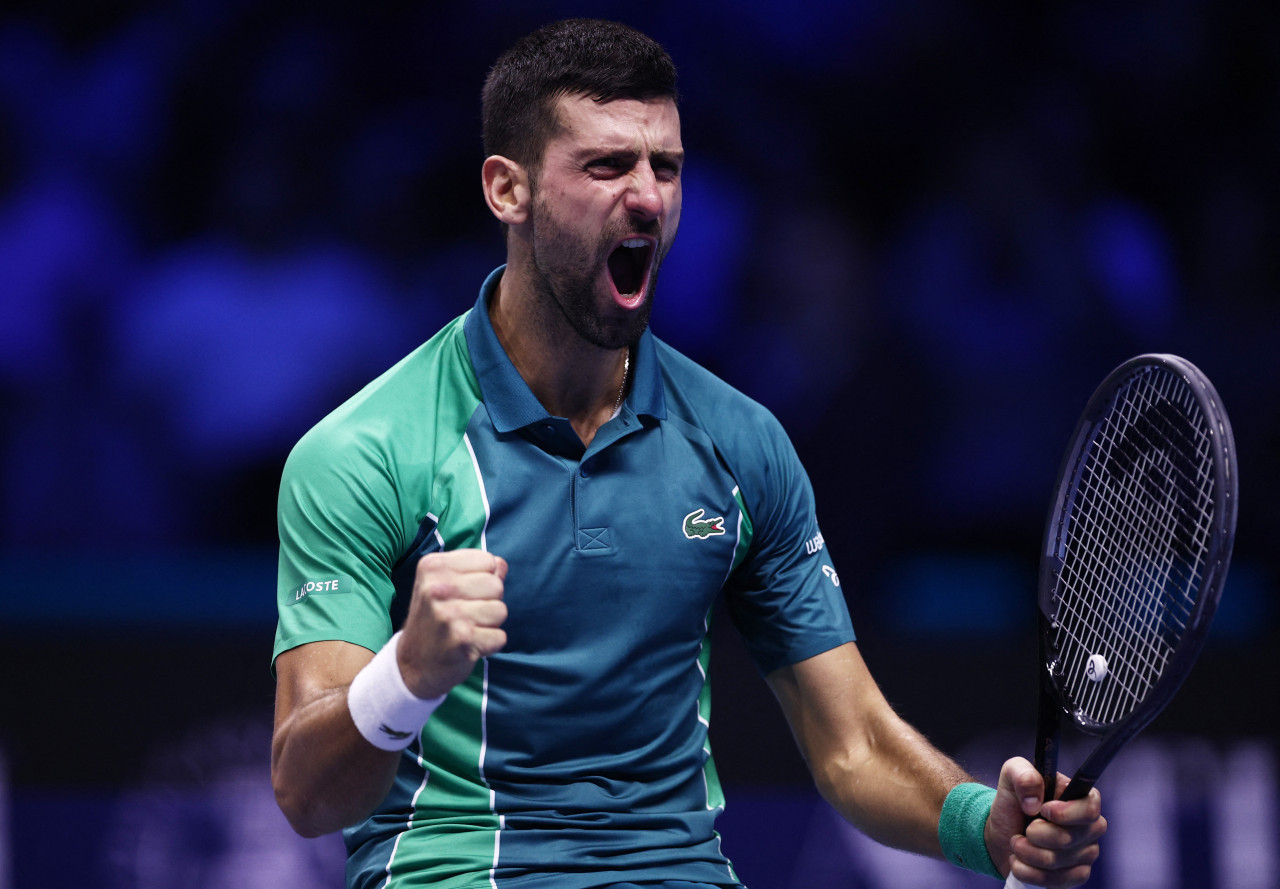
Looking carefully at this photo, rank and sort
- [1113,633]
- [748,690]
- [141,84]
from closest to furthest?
[1113,633] < [748,690] < [141,84]

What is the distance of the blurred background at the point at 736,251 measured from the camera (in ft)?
17.1

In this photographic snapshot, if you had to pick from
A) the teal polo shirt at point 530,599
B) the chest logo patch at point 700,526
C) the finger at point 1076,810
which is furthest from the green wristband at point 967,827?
the chest logo patch at point 700,526

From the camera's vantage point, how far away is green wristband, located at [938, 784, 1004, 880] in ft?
7.68

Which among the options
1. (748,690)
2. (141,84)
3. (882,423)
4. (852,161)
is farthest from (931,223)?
(141,84)

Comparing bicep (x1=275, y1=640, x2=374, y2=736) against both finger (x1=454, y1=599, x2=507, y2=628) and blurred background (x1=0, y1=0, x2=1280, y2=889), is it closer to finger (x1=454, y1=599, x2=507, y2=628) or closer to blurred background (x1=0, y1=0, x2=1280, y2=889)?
finger (x1=454, y1=599, x2=507, y2=628)

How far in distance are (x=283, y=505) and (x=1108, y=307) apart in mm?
3719

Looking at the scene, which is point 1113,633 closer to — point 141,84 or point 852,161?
→ point 852,161

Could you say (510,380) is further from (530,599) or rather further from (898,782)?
(898,782)

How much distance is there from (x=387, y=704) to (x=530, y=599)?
43 centimetres

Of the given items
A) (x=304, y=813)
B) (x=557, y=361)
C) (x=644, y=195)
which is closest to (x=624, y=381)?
(x=557, y=361)

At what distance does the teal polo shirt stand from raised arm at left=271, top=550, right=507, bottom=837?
0.18ft

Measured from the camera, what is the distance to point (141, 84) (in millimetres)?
5516

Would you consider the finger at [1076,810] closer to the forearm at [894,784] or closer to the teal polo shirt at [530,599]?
the forearm at [894,784]

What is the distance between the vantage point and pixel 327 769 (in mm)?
2107
